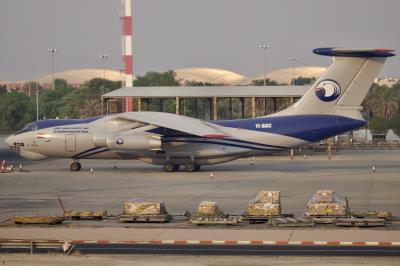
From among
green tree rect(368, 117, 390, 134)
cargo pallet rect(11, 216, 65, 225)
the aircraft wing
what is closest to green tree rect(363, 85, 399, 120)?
green tree rect(368, 117, 390, 134)

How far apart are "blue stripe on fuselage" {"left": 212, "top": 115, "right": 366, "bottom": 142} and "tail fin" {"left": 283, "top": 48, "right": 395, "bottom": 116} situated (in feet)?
1.33

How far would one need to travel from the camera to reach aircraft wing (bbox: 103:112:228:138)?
46875mm

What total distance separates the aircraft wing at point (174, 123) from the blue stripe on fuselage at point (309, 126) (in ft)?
8.03

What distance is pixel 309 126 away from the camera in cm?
4844

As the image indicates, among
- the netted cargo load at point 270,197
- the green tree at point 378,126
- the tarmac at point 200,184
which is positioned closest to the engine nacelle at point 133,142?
the tarmac at point 200,184

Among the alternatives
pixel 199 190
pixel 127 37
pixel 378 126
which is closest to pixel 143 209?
pixel 199 190

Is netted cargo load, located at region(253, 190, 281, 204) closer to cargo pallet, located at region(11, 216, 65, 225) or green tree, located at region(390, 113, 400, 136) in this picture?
cargo pallet, located at region(11, 216, 65, 225)

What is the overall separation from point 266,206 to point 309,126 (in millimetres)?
20806

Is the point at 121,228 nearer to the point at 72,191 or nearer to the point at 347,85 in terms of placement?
the point at 72,191

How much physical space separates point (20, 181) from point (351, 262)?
2861 cm

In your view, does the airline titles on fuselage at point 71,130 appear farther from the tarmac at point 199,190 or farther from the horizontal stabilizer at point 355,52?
the horizontal stabilizer at point 355,52

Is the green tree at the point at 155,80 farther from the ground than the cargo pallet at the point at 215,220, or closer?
farther from the ground

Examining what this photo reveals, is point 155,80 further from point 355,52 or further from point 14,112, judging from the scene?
point 355,52

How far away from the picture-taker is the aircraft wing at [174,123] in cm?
4688
